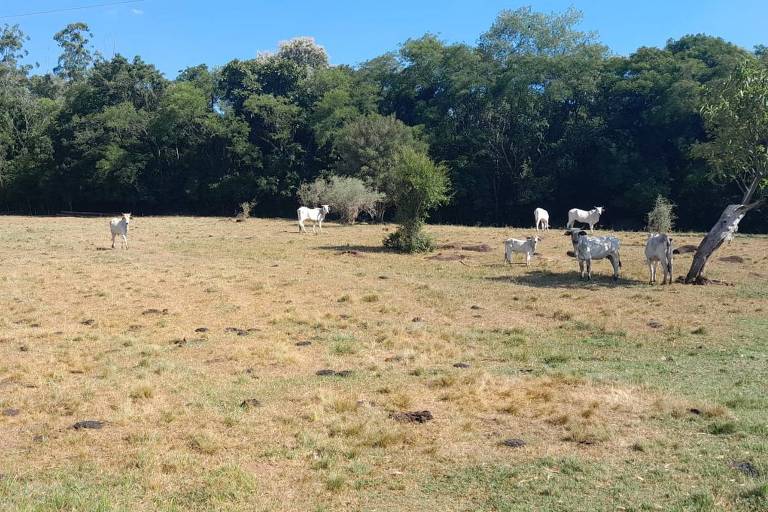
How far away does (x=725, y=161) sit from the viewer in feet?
64.3

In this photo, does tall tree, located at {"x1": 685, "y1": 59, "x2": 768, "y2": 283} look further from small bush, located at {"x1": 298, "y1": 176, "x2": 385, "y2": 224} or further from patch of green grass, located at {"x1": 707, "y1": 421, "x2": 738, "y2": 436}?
small bush, located at {"x1": 298, "y1": 176, "x2": 385, "y2": 224}

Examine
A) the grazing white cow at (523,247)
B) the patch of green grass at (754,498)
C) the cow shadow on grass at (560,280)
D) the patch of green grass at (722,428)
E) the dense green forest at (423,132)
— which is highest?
the dense green forest at (423,132)

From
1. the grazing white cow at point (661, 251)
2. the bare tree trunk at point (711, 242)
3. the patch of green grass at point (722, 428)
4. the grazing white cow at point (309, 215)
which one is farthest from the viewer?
the grazing white cow at point (309, 215)

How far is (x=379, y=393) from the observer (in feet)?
29.2

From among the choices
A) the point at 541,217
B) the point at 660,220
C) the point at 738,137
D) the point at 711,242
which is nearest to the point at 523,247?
the point at 711,242

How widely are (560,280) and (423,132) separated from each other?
3268 centimetres

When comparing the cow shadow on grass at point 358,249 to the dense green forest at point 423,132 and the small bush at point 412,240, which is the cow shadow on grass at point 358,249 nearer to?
the small bush at point 412,240

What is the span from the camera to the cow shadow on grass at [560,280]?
18.2 meters

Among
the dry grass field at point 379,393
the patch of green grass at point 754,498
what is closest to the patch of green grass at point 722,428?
the dry grass field at point 379,393

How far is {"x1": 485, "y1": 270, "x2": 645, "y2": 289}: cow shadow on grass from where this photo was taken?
716 inches

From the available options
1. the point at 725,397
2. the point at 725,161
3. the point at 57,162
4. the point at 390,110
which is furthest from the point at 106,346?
the point at 57,162

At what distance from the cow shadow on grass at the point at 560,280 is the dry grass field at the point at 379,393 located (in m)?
0.14

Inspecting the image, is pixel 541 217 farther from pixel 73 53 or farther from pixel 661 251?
pixel 73 53

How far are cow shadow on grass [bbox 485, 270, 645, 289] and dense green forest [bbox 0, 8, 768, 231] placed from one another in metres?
23.5
